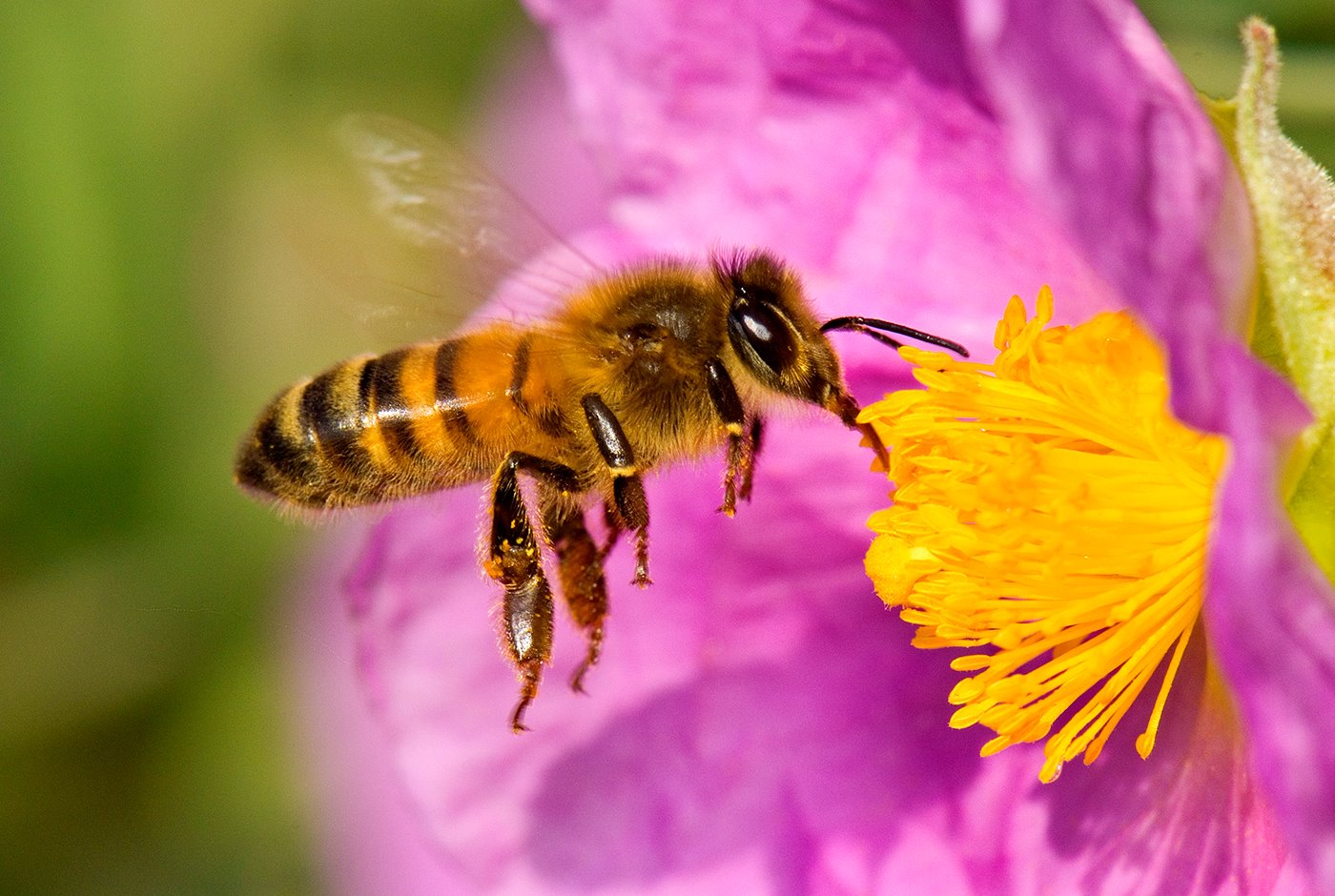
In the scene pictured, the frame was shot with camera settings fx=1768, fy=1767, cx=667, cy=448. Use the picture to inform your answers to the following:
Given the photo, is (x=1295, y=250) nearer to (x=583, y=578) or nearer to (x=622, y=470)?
(x=622, y=470)

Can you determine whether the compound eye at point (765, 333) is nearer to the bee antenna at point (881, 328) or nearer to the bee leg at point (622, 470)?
the bee antenna at point (881, 328)

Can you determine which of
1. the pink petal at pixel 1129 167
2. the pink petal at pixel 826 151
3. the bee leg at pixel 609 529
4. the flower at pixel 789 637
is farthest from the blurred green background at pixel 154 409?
the pink petal at pixel 1129 167

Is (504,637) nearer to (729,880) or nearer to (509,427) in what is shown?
(509,427)

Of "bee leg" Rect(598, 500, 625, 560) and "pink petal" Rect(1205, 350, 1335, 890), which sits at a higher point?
"pink petal" Rect(1205, 350, 1335, 890)

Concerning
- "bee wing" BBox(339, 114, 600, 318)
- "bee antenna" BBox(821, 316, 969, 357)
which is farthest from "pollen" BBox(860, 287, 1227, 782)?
"bee wing" BBox(339, 114, 600, 318)

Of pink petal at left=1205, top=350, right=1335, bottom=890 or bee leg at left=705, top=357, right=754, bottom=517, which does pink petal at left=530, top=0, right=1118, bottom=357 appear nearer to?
bee leg at left=705, top=357, right=754, bottom=517

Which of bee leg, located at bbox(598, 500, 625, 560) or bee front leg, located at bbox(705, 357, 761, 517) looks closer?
bee front leg, located at bbox(705, 357, 761, 517)
